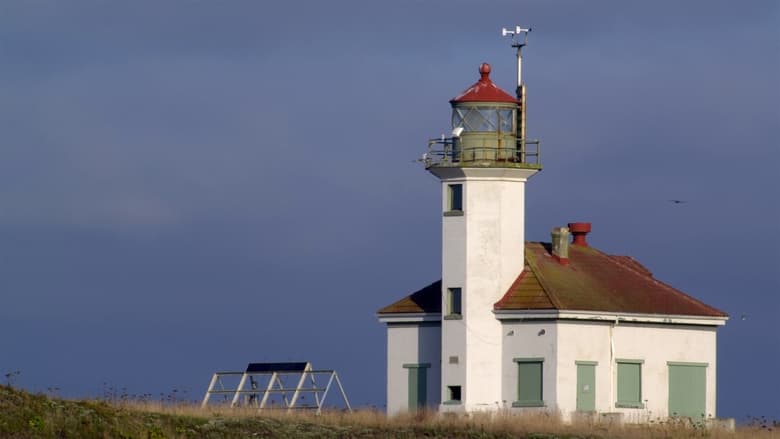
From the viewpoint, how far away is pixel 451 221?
1857 inches

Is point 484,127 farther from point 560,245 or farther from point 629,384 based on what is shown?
point 629,384

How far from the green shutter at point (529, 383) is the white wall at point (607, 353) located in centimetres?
15

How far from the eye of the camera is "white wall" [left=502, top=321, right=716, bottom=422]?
45969 mm

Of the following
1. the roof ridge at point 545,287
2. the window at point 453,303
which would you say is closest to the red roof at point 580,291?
the roof ridge at point 545,287

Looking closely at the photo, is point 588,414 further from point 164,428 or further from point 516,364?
point 164,428

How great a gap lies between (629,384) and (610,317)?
1863 millimetres

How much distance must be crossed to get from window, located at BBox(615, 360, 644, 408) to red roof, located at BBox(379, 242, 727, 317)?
1.32 meters

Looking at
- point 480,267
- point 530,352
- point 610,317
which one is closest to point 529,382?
point 530,352

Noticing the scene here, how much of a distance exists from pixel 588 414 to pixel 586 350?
1.57 meters

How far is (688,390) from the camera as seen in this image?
48469mm

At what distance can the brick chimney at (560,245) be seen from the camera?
1954 inches

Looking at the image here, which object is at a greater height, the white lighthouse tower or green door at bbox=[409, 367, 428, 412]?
the white lighthouse tower

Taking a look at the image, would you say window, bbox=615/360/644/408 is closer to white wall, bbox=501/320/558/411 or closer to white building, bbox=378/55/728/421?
white building, bbox=378/55/728/421

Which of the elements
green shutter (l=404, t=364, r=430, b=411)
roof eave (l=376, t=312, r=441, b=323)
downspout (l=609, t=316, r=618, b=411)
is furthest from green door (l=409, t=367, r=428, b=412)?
downspout (l=609, t=316, r=618, b=411)
